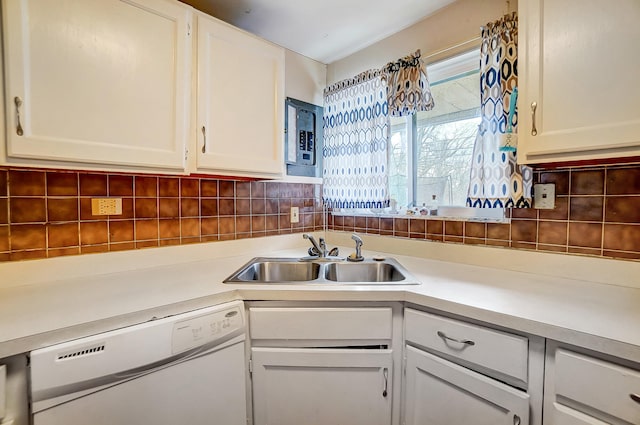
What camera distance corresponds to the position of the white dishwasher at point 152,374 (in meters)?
0.82

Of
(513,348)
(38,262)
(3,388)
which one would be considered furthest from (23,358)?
(513,348)

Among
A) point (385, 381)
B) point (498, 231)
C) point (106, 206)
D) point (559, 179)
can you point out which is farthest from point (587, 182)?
point (106, 206)

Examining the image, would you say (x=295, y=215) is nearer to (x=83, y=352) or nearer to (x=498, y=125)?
(x=498, y=125)

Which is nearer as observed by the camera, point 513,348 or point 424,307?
point 513,348

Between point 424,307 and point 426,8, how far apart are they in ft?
5.10

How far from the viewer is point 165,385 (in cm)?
100

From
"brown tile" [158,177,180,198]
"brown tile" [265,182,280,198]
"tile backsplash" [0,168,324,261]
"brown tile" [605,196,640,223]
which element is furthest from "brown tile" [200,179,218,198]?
"brown tile" [605,196,640,223]

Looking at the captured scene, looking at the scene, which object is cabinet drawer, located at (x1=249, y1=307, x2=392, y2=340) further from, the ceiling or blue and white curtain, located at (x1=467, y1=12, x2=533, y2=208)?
the ceiling

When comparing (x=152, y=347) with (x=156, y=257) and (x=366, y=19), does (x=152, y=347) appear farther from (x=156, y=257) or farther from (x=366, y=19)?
(x=366, y=19)

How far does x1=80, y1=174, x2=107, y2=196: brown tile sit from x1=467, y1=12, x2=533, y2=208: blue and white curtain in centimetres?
175

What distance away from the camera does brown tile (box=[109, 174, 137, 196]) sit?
1423 mm

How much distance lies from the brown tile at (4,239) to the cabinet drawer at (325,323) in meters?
1.00

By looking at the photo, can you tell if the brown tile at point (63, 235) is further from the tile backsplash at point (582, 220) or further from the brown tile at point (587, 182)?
the brown tile at point (587, 182)

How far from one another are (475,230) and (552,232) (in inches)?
12.6
